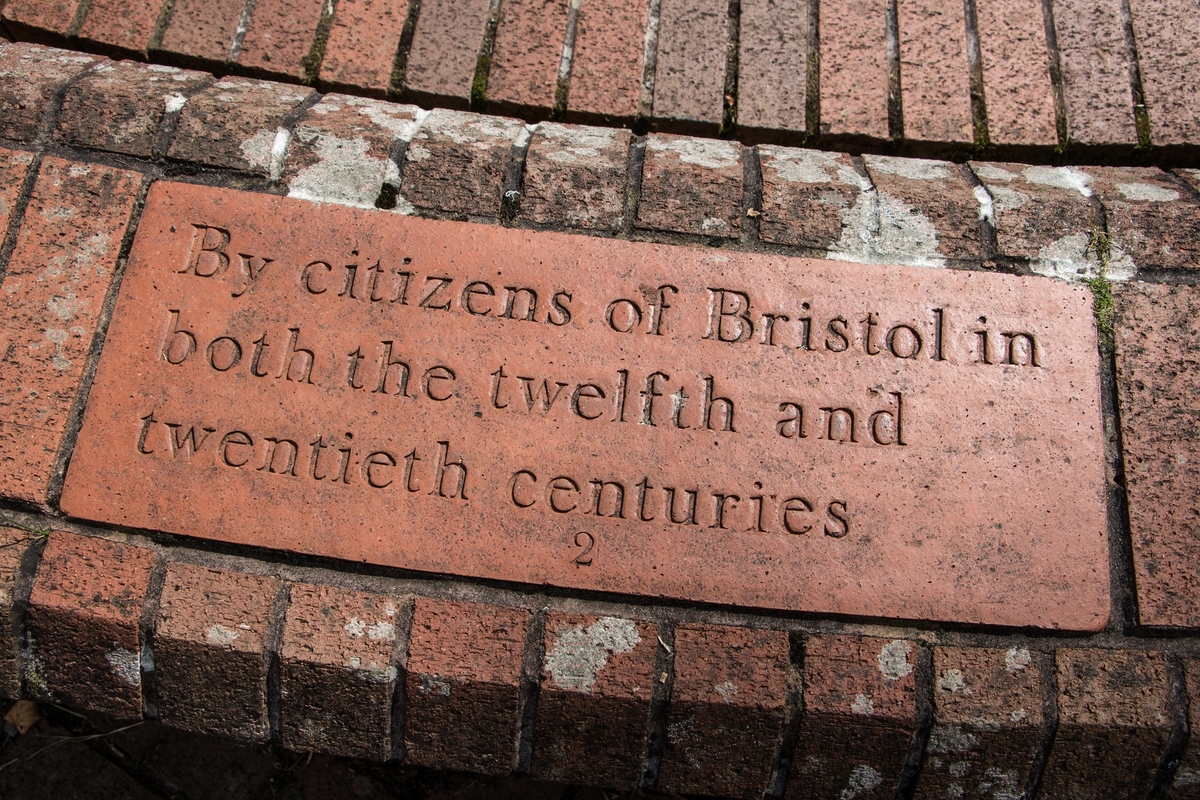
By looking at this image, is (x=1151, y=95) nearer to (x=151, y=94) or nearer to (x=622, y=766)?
(x=622, y=766)

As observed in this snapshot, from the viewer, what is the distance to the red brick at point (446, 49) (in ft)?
6.18

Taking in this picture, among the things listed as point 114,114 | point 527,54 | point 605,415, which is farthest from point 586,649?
point 114,114

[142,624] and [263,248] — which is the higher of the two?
[263,248]

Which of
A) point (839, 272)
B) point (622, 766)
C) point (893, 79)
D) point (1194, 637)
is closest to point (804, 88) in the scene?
point (893, 79)

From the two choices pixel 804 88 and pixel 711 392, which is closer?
pixel 711 392

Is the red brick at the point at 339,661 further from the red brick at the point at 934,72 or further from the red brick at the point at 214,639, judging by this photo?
the red brick at the point at 934,72

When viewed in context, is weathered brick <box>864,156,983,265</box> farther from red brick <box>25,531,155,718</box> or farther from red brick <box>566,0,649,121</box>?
→ red brick <box>25,531,155,718</box>

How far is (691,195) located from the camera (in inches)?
65.3

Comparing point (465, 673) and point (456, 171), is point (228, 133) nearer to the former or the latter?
point (456, 171)

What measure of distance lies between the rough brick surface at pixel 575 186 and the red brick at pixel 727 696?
2.65ft

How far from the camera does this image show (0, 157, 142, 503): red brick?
154cm

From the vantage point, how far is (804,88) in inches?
74.9

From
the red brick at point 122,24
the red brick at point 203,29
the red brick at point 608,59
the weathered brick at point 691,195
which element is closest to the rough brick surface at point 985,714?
the weathered brick at point 691,195

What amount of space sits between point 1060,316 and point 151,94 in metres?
1.87
